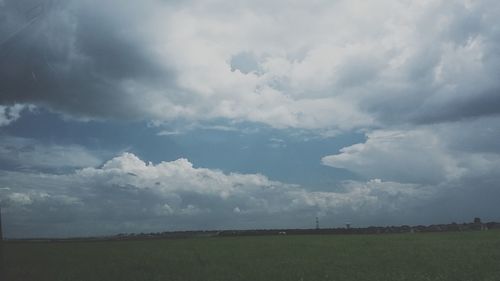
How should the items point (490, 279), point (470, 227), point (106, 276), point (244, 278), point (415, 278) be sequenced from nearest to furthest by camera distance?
1. point (490, 279)
2. point (415, 278)
3. point (244, 278)
4. point (106, 276)
5. point (470, 227)

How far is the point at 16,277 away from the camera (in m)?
35.9

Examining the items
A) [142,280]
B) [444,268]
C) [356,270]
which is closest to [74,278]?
[142,280]

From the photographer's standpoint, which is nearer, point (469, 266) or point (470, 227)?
point (469, 266)

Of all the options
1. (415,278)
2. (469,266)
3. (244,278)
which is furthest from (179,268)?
(469,266)

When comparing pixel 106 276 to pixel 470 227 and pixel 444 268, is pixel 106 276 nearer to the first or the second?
pixel 444 268

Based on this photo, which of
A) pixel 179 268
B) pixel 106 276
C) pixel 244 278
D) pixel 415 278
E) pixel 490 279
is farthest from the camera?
pixel 179 268

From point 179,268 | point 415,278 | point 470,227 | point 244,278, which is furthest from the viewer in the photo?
point 470,227

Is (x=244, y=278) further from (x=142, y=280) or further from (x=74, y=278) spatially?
(x=74, y=278)

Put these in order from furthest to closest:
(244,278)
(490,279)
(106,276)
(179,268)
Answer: (179,268)
(106,276)
(244,278)
(490,279)

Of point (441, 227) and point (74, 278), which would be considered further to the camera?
point (441, 227)

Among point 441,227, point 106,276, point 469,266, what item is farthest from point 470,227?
point 106,276

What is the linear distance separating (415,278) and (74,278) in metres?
22.2

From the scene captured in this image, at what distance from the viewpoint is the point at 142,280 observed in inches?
1240

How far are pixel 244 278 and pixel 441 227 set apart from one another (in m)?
184
